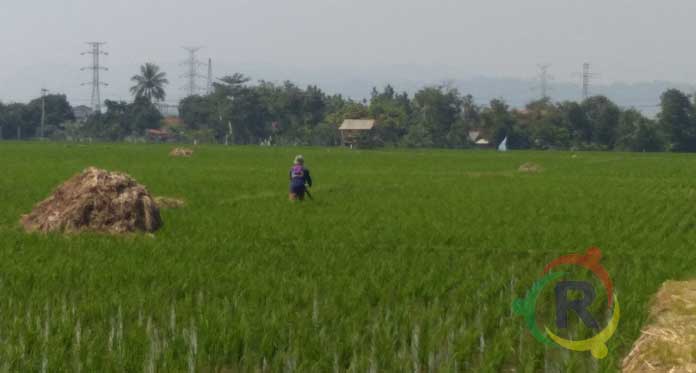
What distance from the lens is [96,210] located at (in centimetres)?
1117

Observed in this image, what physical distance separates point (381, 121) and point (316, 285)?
246 feet

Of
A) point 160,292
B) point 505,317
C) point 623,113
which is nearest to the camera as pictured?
point 505,317

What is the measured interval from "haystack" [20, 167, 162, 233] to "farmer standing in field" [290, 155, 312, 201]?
148 inches

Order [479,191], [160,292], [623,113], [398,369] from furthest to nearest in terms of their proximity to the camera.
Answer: [623,113] < [479,191] < [160,292] < [398,369]

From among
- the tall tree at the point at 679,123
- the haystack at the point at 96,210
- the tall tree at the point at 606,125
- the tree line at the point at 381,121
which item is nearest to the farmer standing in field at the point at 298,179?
the haystack at the point at 96,210

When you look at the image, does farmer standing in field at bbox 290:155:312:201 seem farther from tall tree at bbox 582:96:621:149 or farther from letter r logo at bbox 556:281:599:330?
tall tree at bbox 582:96:621:149

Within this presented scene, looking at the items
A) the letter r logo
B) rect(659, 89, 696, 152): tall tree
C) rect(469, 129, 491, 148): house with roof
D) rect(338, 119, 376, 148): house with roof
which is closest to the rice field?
the letter r logo

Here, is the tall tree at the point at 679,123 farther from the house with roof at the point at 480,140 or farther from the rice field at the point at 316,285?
the rice field at the point at 316,285

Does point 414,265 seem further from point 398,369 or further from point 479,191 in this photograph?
point 479,191

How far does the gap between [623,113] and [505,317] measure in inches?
3103

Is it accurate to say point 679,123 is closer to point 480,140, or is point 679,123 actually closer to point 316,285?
point 480,140

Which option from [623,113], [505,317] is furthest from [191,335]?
[623,113]

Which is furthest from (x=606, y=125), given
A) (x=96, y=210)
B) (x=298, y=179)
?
(x=96, y=210)

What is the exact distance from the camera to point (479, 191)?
20.1 metres
